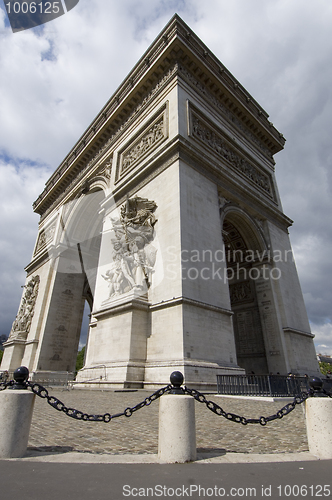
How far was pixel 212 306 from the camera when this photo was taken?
421 inches

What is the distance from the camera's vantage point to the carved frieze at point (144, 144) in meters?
15.0

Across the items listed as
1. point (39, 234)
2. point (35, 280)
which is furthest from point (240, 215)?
point (39, 234)

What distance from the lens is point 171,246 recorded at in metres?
11.3

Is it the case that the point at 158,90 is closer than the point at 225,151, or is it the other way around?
the point at 158,90

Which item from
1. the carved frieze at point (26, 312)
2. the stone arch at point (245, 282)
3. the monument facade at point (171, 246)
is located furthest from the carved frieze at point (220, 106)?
the carved frieze at point (26, 312)

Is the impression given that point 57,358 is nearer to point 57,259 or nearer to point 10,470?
point 57,259

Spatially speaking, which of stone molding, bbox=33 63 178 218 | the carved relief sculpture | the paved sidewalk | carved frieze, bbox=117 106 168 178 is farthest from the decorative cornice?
the paved sidewalk

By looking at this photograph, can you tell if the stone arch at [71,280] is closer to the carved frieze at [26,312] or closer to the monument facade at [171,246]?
the monument facade at [171,246]

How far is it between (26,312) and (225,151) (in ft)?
57.0

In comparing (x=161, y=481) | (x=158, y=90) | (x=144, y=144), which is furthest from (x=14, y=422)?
(x=158, y=90)

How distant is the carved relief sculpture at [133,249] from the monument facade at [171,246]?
0.17ft

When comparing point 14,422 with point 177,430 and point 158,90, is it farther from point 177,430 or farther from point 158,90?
point 158,90

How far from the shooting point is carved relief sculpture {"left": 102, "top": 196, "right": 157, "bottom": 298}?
11852mm

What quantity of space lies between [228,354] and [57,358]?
12138 mm
